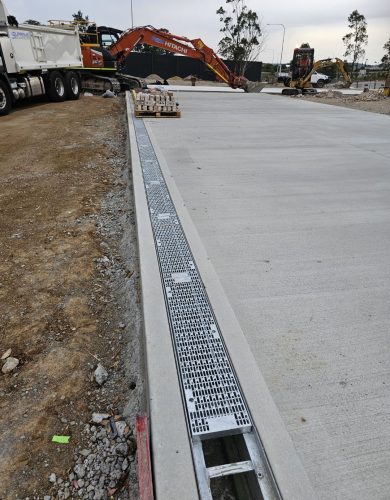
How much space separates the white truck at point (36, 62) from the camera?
40.8 ft

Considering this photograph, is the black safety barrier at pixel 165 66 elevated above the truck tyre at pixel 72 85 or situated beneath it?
situated beneath

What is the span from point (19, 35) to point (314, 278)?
46.3ft

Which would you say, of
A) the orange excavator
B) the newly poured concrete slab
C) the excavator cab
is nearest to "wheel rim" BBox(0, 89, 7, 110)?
the orange excavator

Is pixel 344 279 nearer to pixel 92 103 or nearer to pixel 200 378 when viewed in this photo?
pixel 200 378

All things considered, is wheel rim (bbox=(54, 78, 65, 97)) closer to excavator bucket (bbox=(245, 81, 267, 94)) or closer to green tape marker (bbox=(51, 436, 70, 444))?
excavator bucket (bbox=(245, 81, 267, 94))

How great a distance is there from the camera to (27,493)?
6.04ft

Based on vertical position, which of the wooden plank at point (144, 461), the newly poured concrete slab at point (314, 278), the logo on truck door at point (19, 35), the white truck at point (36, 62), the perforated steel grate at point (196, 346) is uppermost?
the logo on truck door at point (19, 35)

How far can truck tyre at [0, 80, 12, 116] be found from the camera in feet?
40.8

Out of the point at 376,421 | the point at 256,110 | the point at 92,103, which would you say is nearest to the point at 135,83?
the point at 92,103

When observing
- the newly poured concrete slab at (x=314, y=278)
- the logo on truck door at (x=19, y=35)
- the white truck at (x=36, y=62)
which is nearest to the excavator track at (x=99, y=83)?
the white truck at (x=36, y=62)

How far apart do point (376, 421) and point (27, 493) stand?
1833 mm

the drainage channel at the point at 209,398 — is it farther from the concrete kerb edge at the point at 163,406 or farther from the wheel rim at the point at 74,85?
the wheel rim at the point at 74,85

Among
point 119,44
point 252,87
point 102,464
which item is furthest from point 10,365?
point 252,87

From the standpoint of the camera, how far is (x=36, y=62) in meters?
14.2
